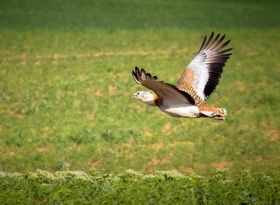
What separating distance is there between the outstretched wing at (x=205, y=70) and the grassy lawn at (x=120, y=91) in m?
5.42

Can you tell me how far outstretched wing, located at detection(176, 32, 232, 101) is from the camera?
32.0 feet

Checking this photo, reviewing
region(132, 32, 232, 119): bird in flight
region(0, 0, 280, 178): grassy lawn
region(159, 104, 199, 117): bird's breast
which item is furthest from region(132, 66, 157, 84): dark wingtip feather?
region(0, 0, 280, 178): grassy lawn

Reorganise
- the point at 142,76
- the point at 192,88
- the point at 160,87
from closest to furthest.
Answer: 1. the point at 160,87
2. the point at 142,76
3. the point at 192,88

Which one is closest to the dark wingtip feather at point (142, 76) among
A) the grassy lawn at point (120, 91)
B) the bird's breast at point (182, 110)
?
the bird's breast at point (182, 110)

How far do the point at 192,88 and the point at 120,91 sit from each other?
39.9 feet

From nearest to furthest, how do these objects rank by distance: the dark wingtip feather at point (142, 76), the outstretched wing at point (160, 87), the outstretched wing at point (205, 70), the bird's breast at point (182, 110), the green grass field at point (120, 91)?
the outstretched wing at point (160, 87)
the dark wingtip feather at point (142, 76)
the bird's breast at point (182, 110)
the outstretched wing at point (205, 70)
the green grass field at point (120, 91)

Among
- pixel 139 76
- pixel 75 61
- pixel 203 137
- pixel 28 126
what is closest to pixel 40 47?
pixel 75 61

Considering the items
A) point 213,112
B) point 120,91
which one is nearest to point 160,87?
point 213,112

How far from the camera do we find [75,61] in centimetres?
2570

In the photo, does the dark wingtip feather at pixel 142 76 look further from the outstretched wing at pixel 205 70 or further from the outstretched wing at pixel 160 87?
the outstretched wing at pixel 205 70

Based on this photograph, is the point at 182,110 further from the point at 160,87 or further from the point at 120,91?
the point at 120,91

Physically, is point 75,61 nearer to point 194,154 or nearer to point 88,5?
point 194,154

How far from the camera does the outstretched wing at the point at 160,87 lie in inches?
294

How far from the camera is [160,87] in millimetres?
7688
